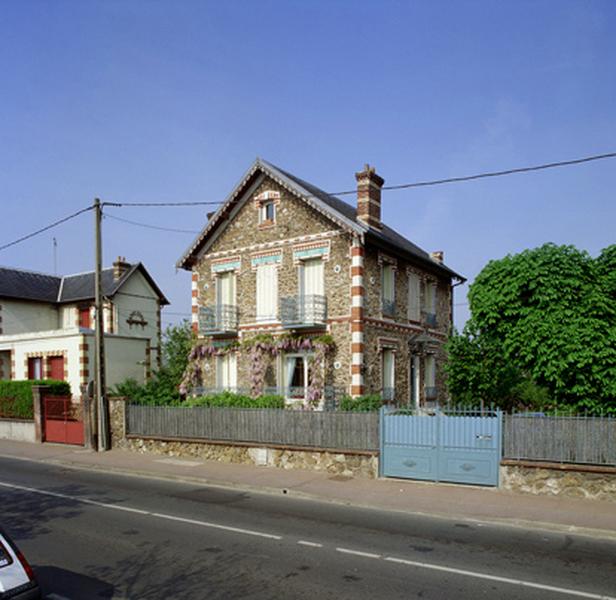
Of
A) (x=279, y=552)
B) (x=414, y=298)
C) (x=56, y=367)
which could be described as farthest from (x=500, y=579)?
(x=56, y=367)

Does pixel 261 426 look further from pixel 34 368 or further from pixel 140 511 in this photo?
pixel 34 368

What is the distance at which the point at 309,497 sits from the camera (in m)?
13.5

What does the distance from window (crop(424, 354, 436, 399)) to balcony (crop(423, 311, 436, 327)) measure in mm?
1424

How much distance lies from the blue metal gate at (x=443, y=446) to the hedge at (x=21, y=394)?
15.9 metres

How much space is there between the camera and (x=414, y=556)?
341 inches

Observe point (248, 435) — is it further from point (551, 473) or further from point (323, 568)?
point (323, 568)

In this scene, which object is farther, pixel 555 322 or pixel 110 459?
pixel 110 459

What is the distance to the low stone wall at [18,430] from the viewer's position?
79.0 feet

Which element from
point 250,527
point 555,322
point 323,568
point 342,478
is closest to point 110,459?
point 342,478

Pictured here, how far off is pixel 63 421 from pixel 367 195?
565 inches

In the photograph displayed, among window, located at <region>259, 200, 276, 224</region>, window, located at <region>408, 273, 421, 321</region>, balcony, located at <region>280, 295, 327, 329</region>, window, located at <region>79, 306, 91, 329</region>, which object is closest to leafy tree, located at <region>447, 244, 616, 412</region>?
balcony, located at <region>280, 295, 327, 329</region>

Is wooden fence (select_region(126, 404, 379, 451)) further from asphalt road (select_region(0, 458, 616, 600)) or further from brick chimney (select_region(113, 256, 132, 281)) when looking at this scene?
brick chimney (select_region(113, 256, 132, 281))

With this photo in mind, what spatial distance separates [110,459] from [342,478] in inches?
310

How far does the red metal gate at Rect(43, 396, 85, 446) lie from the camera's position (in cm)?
2231
